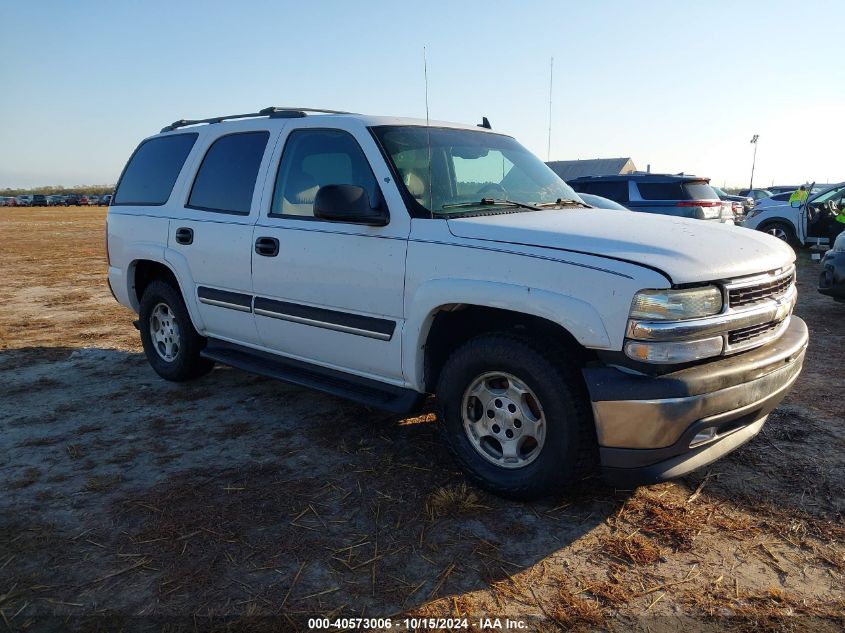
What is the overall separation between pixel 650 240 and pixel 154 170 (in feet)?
13.3

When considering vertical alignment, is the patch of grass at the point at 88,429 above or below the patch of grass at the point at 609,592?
above

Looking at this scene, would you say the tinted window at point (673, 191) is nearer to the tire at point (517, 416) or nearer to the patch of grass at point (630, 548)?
the tire at point (517, 416)

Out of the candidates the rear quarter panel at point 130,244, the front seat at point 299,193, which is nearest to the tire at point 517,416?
the front seat at point 299,193

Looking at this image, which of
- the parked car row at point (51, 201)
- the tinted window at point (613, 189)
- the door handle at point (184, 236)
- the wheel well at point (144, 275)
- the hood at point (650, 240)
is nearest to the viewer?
the hood at point (650, 240)

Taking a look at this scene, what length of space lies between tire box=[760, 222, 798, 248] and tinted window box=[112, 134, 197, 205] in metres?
12.4

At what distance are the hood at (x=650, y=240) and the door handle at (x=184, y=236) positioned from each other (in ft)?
7.53

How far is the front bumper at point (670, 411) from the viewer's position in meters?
2.64

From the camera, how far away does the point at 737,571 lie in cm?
265

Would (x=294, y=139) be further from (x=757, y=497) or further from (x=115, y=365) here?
(x=757, y=497)

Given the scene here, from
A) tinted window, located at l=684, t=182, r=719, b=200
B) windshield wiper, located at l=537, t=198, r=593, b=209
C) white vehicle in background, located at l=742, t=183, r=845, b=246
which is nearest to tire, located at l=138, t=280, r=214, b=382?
windshield wiper, located at l=537, t=198, r=593, b=209

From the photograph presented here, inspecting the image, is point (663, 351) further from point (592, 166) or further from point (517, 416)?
point (592, 166)

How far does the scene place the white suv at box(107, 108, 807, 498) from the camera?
8.89 feet

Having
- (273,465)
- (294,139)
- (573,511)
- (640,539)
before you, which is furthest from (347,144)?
(640,539)

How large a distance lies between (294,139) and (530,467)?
2.52m
